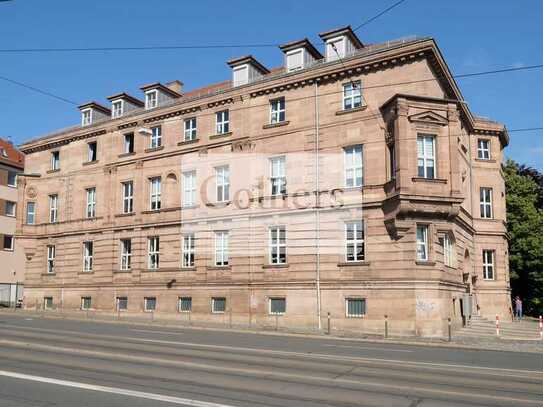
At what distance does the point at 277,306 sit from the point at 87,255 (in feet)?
55.1

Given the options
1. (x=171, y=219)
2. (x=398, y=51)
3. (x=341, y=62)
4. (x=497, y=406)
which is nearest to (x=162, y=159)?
(x=171, y=219)

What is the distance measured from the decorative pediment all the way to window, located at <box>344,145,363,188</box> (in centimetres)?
342

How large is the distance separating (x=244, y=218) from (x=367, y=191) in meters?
7.78

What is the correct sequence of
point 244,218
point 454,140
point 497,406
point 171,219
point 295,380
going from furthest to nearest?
1. point 171,219
2. point 244,218
3. point 454,140
4. point 295,380
5. point 497,406

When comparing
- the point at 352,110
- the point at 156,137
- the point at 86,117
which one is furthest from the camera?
the point at 86,117

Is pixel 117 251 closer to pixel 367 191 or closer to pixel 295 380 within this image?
pixel 367 191

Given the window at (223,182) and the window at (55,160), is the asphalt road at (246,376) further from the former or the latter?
the window at (55,160)

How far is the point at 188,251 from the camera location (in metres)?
35.3

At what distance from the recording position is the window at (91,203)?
41.2 metres

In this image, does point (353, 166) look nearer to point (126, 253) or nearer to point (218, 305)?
point (218, 305)

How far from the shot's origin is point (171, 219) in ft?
119

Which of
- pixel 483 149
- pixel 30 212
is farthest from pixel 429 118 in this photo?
pixel 30 212

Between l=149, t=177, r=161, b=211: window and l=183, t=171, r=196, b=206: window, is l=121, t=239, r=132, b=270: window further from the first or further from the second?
l=183, t=171, r=196, b=206: window

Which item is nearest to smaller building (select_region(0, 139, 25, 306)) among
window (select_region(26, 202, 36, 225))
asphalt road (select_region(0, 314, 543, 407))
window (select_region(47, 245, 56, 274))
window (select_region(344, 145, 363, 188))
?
window (select_region(26, 202, 36, 225))
